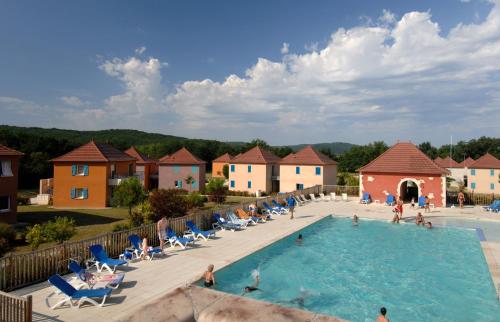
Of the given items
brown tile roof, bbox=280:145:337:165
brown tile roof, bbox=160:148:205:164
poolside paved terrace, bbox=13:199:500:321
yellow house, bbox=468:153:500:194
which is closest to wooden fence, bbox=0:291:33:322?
poolside paved terrace, bbox=13:199:500:321

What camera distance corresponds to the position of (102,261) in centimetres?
1117

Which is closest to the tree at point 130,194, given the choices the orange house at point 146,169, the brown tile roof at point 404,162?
the brown tile roof at point 404,162

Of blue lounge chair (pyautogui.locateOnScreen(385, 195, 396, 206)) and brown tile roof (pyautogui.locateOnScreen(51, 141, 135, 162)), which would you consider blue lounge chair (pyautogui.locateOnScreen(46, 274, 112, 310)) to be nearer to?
blue lounge chair (pyautogui.locateOnScreen(385, 195, 396, 206))

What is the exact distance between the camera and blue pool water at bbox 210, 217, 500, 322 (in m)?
10.4

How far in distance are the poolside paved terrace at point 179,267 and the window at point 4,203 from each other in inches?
586

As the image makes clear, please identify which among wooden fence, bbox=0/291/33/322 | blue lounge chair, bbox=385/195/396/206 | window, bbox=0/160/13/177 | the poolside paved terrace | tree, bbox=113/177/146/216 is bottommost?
the poolside paved terrace

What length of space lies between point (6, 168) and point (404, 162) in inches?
1168

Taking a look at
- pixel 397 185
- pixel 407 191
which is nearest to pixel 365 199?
pixel 397 185

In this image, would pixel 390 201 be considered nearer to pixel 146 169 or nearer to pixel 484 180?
pixel 484 180

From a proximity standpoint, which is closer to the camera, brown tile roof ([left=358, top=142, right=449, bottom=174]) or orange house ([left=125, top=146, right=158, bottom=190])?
brown tile roof ([left=358, top=142, right=449, bottom=174])

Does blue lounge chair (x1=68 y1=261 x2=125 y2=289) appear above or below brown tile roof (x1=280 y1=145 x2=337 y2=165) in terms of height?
below

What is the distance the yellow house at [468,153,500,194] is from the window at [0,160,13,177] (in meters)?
53.1

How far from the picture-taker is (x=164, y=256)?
13.1m

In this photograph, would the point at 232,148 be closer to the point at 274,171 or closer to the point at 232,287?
the point at 274,171
